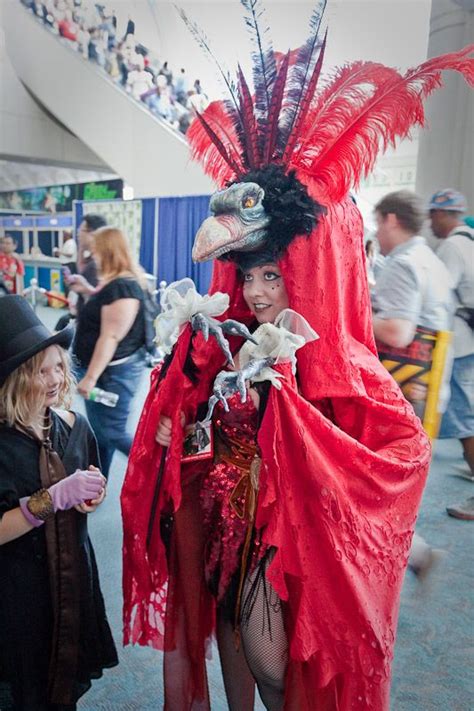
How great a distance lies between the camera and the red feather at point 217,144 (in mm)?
1234

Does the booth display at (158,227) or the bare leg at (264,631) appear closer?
the bare leg at (264,631)

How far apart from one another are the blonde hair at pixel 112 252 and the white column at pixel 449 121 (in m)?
2.80

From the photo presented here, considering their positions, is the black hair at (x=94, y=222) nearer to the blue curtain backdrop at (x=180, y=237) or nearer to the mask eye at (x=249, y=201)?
the mask eye at (x=249, y=201)

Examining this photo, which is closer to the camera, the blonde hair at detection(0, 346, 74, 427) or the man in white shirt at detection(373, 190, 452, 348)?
the blonde hair at detection(0, 346, 74, 427)

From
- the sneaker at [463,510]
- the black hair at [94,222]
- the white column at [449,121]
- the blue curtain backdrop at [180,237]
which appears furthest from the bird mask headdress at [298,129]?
the blue curtain backdrop at [180,237]

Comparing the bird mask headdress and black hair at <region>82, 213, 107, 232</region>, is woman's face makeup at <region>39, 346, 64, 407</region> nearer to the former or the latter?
the bird mask headdress

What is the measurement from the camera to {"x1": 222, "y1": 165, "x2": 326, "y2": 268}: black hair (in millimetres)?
1098

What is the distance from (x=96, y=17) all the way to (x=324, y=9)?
832 centimetres

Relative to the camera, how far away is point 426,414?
2303 millimetres

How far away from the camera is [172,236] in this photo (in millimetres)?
7910

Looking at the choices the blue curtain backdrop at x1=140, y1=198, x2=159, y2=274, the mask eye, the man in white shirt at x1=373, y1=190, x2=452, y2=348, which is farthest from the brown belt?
the blue curtain backdrop at x1=140, y1=198, x2=159, y2=274

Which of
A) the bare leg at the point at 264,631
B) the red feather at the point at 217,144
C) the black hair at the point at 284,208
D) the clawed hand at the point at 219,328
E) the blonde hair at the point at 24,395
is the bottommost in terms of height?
the bare leg at the point at 264,631

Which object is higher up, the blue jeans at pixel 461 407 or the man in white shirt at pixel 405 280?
the man in white shirt at pixel 405 280

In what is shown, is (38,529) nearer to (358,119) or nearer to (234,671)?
(234,671)
